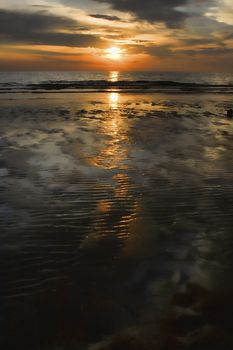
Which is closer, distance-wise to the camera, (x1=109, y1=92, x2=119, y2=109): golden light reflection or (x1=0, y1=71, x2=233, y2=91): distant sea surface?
(x1=109, y1=92, x2=119, y2=109): golden light reflection

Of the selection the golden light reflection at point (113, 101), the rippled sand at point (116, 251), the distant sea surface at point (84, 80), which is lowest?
the rippled sand at point (116, 251)

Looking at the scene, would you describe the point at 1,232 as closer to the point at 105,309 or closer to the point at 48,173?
the point at 105,309

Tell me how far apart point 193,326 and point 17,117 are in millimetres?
20157

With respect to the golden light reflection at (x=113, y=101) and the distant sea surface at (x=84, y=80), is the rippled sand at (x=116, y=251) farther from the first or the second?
the distant sea surface at (x=84, y=80)

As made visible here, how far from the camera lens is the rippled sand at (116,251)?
13.1 ft

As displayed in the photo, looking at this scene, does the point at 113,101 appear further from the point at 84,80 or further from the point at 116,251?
the point at 84,80

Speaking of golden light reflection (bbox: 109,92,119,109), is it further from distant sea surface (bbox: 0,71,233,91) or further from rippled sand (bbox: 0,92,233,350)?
rippled sand (bbox: 0,92,233,350)

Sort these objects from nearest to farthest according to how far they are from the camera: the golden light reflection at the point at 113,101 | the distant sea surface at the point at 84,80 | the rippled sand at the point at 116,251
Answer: the rippled sand at the point at 116,251 < the golden light reflection at the point at 113,101 < the distant sea surface at the point at 84,80

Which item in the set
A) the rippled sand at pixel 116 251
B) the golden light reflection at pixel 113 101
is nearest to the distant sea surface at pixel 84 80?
the golden light reflection at pixel 113 101

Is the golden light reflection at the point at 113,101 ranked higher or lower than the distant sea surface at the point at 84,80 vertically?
lower

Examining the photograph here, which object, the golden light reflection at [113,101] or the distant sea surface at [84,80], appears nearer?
the golden light reflection at [113,101]

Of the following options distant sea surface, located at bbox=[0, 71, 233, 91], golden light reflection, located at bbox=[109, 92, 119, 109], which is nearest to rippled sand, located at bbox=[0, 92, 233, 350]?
golden light reflection, located at bbox=[109, 92, 119, 109]

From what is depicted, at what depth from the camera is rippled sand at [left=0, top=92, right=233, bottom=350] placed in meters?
4.00

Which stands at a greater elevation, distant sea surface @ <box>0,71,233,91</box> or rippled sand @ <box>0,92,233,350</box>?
distant sea surface @ <box>0,71,233,91</box>
